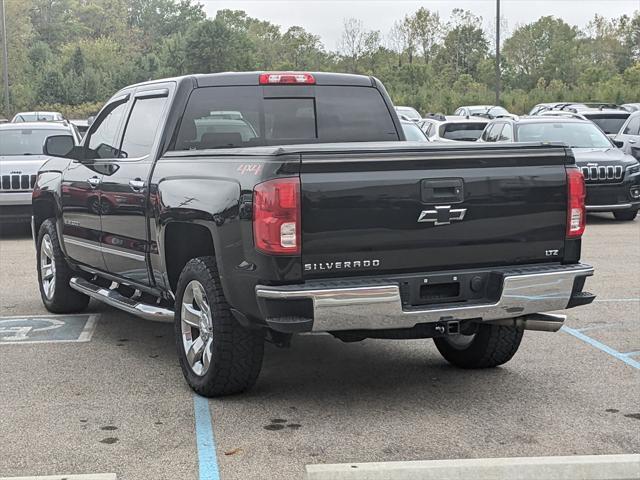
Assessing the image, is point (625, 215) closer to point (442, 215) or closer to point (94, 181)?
point (94, 181)

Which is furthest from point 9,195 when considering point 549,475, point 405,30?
point 405,30

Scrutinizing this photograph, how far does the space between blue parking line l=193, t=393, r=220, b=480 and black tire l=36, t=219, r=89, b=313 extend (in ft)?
10.1

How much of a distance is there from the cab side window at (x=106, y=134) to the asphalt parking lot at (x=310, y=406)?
1407 millimetres

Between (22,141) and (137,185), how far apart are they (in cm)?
1001

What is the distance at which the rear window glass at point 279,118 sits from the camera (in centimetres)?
726

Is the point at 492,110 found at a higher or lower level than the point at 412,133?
lower

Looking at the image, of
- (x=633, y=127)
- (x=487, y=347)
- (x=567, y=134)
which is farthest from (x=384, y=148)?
(x=633, y=127)

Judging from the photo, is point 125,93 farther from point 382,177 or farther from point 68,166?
point 382,177

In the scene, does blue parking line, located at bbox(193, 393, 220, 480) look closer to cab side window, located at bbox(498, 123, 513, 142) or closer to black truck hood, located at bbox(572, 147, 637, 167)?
black truck hood, located at bbox(572, 147, 637, 167)

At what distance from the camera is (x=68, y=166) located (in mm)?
8805

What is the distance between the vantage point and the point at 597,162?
658 inches

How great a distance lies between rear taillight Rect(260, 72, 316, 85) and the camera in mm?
7508

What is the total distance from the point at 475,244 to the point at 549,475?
5.26ft

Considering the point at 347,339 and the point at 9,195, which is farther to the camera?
the point at 9,195
